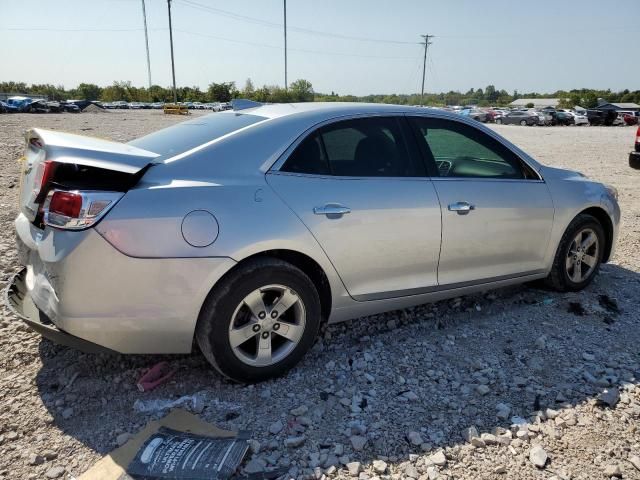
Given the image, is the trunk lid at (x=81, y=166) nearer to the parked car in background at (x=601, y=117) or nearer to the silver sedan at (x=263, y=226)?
the silver sedan at (x=263, y=226)

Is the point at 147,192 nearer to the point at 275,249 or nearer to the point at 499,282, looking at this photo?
the point at 275,249

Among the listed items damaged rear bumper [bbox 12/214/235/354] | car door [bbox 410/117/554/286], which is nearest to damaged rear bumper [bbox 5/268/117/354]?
damaged rear bumper [bbox 12/214/235/354]

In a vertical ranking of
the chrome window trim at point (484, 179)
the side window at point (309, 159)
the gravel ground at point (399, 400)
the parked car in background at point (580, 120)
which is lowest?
the parked car in background at point (580, 120)

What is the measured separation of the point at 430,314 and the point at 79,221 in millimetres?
2699

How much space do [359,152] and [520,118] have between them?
50.0m

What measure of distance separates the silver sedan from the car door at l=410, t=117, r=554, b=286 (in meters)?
0.01

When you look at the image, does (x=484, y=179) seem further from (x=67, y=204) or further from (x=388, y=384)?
(x=67, y=204)

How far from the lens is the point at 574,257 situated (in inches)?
178

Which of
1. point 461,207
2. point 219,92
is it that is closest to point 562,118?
point 461,207

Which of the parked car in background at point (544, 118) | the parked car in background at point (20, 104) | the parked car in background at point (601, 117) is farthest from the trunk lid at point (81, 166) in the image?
the parked car in background at point (20, 104)

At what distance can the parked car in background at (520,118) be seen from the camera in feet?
158

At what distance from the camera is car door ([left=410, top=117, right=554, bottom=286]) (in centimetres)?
366

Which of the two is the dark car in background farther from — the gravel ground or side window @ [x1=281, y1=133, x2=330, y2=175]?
side window @ [x1=281, y1=133, x2=330, y2=175]

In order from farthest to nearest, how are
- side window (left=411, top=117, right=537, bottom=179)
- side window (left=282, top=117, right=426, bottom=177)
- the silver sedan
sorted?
side window (left=411, top=117, right=537, bottom=179) → side window (left=282, top=117, right=426, bottom=177) → the silver sedan
